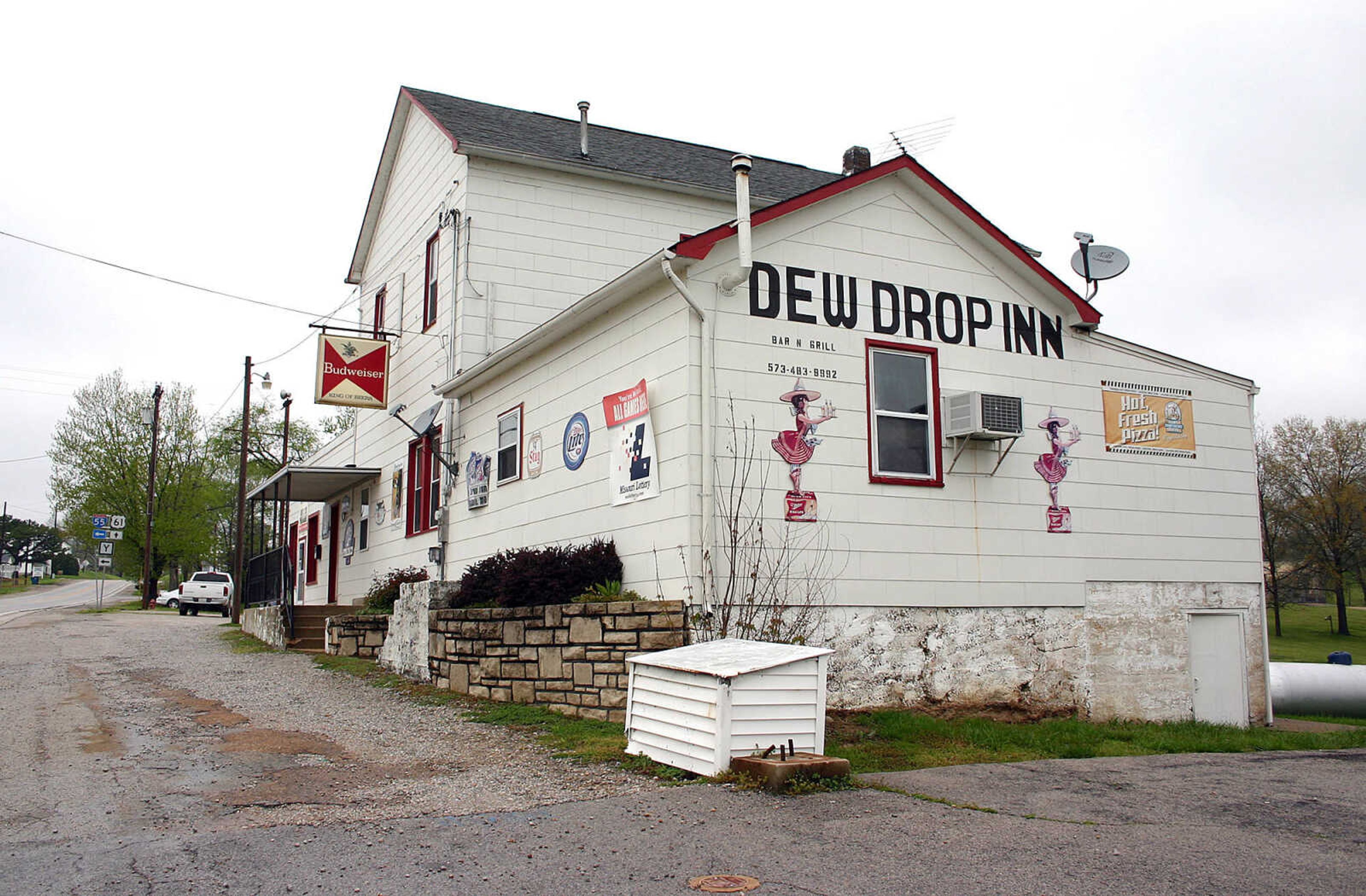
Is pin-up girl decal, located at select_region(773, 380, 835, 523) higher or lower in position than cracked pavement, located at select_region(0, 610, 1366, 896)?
higher

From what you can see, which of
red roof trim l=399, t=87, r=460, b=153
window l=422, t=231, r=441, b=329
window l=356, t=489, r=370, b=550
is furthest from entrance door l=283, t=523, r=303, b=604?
red roof trim l=399, t=87, r=460, b=153

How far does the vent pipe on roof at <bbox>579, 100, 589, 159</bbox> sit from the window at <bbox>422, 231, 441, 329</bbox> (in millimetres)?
2688

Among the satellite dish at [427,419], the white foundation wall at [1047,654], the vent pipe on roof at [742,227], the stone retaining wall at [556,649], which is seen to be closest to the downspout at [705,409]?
the vent pipe on roof at [742,227]

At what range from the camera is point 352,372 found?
706 inches

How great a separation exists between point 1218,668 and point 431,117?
1426 cm

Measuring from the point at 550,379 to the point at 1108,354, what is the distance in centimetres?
657

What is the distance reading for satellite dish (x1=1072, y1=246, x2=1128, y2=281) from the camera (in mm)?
12711

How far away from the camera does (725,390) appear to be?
32.5 feet

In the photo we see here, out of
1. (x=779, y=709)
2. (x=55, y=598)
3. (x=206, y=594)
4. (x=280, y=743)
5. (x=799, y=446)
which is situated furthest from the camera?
(x=55, y=598)

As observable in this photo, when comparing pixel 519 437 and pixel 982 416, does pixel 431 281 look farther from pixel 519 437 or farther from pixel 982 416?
pixel 982 416

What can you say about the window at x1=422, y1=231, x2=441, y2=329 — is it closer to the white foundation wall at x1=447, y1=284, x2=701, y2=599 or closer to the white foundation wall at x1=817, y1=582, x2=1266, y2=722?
the white foundation wall at x1=447, y1=284, x2=701, y2=599

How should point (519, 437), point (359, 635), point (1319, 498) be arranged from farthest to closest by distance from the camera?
point (1319, 498) < point (359, 635) < point (519, 437)

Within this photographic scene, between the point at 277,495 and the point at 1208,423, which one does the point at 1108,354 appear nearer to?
the point at 1208,423

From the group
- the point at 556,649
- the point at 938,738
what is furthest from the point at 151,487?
the point at 938,738
